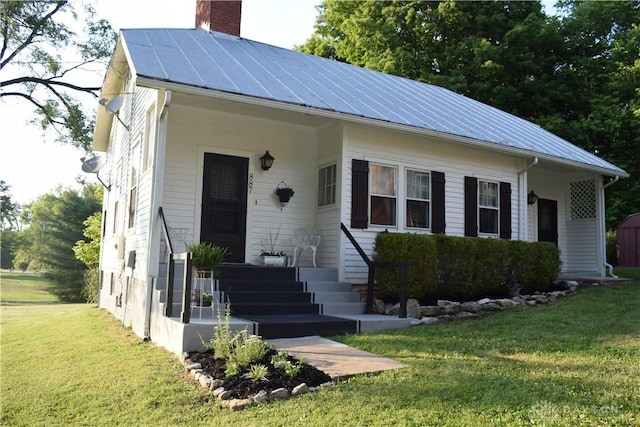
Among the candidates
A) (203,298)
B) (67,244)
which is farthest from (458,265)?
(67,244)

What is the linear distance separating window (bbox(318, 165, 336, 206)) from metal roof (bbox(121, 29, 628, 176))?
128 centimetres

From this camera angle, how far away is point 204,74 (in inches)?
305

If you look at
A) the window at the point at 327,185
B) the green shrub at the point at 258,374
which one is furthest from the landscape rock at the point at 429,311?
the green shrub at the point at 258,374

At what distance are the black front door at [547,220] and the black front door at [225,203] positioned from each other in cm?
839

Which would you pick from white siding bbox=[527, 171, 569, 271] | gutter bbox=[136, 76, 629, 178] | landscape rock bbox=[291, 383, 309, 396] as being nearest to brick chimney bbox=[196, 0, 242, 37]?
gutter bbox=[136, 76, 629, 178]

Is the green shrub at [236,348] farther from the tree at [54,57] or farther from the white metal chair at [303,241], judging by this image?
the tree at [54,57]

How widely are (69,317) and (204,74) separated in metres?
6.71

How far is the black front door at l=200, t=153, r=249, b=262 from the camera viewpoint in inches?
343

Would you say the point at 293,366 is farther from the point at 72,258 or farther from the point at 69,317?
the point at 72,258

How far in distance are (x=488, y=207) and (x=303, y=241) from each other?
4.12m

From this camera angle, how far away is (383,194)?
30.5 ft

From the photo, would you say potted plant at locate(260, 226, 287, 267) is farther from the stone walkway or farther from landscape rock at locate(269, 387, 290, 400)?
landscape rock at locate(269, 387, 290, 400)

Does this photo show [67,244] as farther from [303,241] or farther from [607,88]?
[607,88]

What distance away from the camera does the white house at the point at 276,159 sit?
7801 mm
